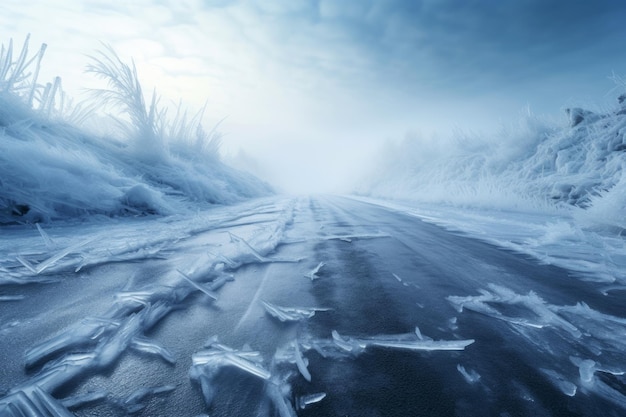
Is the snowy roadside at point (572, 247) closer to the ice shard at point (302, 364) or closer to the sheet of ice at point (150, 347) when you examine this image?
the ice shard at point (302, 364)

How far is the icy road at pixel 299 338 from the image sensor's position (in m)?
0.88

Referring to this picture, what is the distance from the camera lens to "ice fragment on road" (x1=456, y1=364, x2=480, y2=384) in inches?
39.0

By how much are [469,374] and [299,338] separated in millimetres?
643

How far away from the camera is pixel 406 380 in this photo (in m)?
0.97

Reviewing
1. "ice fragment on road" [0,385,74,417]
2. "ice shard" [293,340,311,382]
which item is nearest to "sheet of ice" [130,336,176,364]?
"ice fragment on road" [0,385,74,417]

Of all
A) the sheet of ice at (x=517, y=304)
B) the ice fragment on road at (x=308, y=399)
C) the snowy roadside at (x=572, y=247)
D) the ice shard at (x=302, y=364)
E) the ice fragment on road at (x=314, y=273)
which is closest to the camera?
the ice fragment on road at (x=308, y=399)

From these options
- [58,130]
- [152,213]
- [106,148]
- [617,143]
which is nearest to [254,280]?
[152,213]

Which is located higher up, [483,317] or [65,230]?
[483,317]

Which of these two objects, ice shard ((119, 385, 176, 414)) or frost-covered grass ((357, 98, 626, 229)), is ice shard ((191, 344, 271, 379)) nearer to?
ice shard ((119, 385, 176, 414))

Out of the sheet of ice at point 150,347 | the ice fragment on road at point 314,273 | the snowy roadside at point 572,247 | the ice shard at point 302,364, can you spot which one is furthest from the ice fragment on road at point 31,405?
the snowy roadside at point 572,247

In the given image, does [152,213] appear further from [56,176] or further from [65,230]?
[65,230]

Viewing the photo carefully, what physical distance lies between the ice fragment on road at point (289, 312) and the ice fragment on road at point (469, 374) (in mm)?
663

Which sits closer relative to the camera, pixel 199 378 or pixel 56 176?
pixel 199 378

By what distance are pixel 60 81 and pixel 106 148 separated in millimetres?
Answer: 1920
